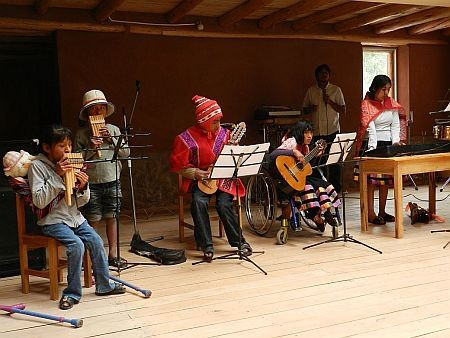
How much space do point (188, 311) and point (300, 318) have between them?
629 mm

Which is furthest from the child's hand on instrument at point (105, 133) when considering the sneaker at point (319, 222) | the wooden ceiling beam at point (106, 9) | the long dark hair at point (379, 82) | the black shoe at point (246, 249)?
the long dark hair at point (379, 82)

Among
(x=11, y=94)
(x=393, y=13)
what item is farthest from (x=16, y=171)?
(x=393, y=13)

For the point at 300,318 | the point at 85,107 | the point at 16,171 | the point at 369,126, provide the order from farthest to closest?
1. the point at 369,126
2. the point at 85,107
3. the point at 16,171
4. the point at 300,318

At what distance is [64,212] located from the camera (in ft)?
11.2

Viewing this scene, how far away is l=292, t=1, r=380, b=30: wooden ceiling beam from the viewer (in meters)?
6.69

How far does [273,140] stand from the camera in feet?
24.5

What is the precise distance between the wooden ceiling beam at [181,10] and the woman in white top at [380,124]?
209 centimetres

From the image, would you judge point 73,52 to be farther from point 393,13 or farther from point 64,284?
point 393,13

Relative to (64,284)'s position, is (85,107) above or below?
above

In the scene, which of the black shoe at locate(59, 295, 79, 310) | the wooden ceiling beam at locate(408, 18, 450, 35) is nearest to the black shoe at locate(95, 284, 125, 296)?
the black shoe at locate(59, 295, 79, 310)

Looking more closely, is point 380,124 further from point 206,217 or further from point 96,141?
point 96,141

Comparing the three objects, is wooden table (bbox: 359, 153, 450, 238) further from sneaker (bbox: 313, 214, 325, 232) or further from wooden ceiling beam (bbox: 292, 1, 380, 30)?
wooden ceiling beam (bbox: 292, 1, 380, 30)

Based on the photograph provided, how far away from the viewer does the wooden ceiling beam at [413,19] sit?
23.7 ft

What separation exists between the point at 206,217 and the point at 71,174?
139 cm
